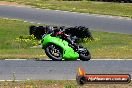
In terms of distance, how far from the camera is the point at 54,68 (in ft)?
45.4

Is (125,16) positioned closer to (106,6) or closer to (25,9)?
(106,6)

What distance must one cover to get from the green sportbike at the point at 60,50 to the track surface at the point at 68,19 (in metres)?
14.0

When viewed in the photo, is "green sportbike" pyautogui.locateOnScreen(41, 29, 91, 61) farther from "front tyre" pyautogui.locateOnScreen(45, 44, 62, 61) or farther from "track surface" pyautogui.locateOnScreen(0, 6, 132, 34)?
"track surface" pyautogui.locateOnScreen(0, 6, 132, 34)

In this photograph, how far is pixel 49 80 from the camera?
1163 cm

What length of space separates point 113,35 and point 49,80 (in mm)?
16782

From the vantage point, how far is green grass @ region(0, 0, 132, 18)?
37109 mm

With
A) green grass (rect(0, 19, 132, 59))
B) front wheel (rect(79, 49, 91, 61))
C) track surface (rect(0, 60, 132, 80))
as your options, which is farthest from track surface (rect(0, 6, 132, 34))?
track surface (rect(0, 60, 132, 80))

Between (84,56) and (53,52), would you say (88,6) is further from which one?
(84,56)

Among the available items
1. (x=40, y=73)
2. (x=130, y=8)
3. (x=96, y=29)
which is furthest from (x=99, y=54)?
(x=130, y=8)

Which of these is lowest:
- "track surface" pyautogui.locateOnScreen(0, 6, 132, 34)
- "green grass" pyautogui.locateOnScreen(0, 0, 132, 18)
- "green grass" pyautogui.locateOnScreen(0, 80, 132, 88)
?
"green grass" pyautogui.locateOnScreen(0, 0, 132, 18)

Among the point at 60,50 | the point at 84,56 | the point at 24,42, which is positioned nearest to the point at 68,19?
the point at 24,42

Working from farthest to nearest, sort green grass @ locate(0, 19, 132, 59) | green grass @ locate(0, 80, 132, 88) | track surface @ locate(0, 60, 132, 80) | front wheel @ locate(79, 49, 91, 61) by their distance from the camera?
green grass @ locate(0, 19, 132, 59)
front wheel @ locate(79, 49, 91, 61)
track surface @ locate(0, 60, 132, 80)
green grass @ locate(0, 80, 132, 88)

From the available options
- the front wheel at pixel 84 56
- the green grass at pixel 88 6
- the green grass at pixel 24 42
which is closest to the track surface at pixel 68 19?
the green grass at pixel 88 6

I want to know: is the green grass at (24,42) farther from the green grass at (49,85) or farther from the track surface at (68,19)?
the green grass at (49,85)
